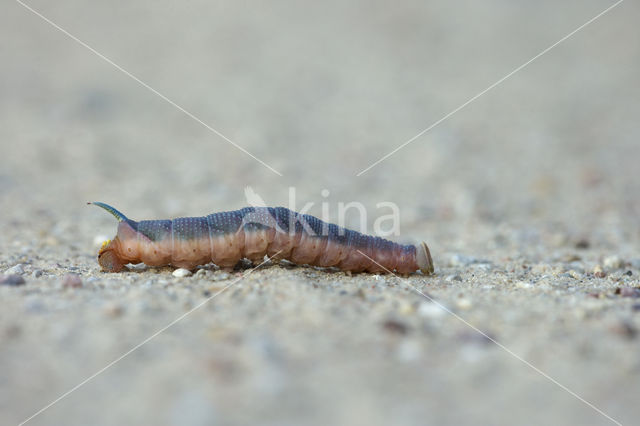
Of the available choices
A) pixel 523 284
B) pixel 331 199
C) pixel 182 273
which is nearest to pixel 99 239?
pixel 182 273

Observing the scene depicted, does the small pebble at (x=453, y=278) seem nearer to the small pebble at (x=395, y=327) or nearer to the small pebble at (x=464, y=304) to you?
the small pebble at (x=464, y=304)

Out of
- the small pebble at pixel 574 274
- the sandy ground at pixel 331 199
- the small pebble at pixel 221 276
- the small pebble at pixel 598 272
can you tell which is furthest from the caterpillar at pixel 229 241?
the small pebble at pixel 598 272

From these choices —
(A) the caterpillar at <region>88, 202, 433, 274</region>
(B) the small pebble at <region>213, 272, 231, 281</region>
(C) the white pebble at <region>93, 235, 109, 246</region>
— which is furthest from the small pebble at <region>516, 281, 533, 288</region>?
(C) the white pebble at <region>93, 235, 109, 246</region>

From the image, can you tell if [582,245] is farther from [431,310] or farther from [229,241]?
[229,241]

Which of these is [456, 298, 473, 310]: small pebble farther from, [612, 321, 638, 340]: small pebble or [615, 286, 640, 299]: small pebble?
[615, 286, 640, 299]: small pebble

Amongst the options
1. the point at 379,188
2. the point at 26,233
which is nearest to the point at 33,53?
the point at 26,233

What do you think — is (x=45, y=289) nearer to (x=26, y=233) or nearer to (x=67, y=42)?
(x=26, y=233)
